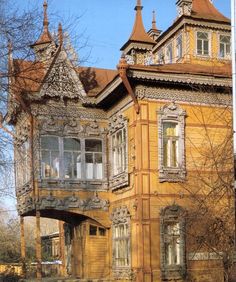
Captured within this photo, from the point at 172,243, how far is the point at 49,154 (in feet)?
19.8

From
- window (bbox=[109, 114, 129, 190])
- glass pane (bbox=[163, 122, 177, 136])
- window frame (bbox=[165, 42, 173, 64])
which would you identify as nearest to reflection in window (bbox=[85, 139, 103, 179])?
window (bbox=[109, 114, 129, 190])

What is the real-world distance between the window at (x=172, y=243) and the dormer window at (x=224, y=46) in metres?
7.75

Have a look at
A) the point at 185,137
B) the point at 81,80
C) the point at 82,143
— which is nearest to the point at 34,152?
the point at 82,143

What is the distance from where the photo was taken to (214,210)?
15.4 metres

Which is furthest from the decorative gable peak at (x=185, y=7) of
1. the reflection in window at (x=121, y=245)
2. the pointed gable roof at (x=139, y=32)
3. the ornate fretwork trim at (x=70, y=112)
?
the reflection in window at (x=121, y=245)

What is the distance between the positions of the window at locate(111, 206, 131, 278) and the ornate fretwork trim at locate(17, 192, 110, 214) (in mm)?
775

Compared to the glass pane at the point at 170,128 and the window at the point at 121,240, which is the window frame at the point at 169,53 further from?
the window at the point at 121,240

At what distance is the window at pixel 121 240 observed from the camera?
20.8 m

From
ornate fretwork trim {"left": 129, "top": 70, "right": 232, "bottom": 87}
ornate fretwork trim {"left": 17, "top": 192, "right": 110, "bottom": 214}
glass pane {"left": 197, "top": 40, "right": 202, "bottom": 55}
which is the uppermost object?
glass pane {"left": 197, "top": 40, "right": 202, "bottom": 55}

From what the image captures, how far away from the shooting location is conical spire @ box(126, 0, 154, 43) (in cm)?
2514

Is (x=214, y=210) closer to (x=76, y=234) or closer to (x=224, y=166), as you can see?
(x=224, y=166)

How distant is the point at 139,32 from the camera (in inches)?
1007

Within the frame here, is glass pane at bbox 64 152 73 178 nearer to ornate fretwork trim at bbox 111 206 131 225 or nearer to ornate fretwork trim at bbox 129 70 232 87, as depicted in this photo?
ornate fretwork trim at bbox 111 206 131 225

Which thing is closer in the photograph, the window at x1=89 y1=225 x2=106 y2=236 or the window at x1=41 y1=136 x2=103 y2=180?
the window at x1=41 y1=136 x2=103 y2=180
